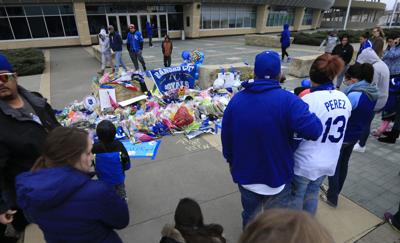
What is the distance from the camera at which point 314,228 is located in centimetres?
78

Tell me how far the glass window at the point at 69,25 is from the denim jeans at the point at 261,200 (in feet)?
83.8

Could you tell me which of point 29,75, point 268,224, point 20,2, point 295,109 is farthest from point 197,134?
→ point 20,2

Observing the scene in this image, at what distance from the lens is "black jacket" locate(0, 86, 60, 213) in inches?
89.0

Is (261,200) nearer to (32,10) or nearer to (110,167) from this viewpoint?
(110,167)

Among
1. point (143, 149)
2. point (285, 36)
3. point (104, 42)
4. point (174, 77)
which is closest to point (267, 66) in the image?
point (143, 149)

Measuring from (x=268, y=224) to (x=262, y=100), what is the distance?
50.4 inches

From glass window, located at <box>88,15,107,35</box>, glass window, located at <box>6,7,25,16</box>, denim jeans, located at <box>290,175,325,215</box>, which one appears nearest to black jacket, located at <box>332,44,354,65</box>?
denim jeans, located at <box>290,175,325,215</box>

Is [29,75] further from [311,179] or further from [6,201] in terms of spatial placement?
[311,179]

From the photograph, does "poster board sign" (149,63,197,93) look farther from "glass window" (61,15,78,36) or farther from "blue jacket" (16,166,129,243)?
"glass window" (61,15,78,36)

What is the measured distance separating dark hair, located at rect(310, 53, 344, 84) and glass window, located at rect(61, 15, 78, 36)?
25.5 meters

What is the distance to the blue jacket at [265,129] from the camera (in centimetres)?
190

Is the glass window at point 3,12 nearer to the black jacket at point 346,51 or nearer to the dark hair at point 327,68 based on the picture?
the black jacket at point 346,51

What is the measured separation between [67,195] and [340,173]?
3.10m

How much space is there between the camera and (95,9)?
23.1 metres
